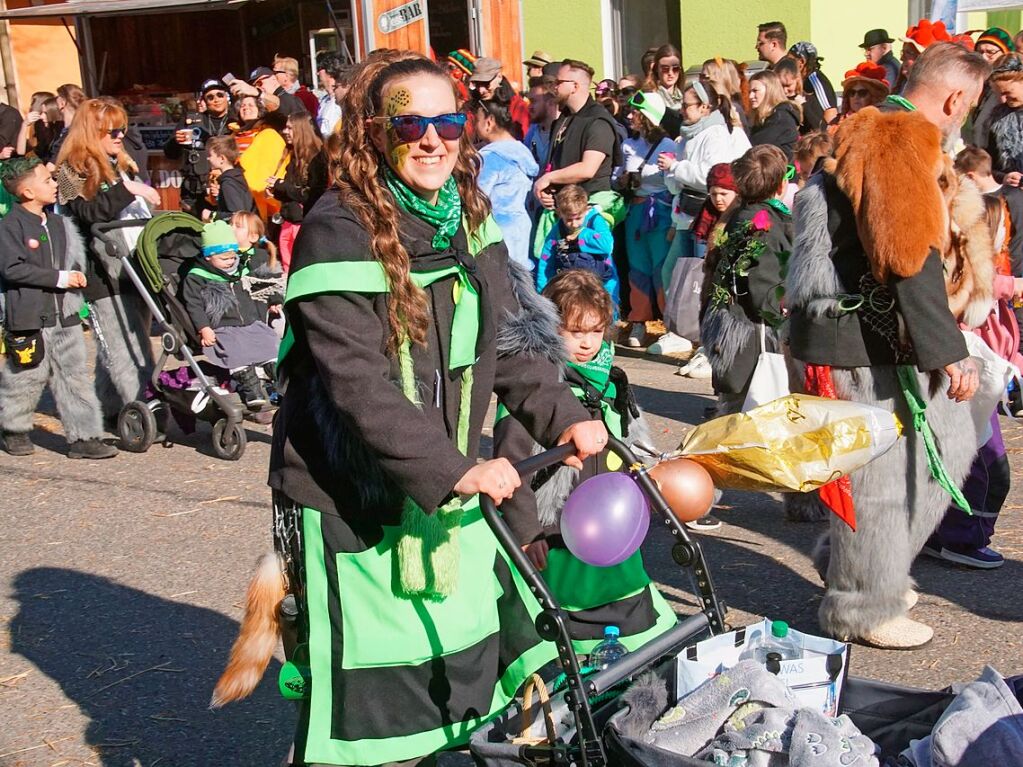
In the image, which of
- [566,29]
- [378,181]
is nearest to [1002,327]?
[378,181]

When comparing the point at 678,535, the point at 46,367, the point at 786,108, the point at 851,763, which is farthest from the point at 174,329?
the point at 851,763

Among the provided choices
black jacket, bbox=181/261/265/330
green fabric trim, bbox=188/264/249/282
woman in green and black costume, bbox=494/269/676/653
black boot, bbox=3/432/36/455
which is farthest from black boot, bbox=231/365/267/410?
woman in green and black costume, bbox=494/269/676/653

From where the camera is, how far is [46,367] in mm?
8016

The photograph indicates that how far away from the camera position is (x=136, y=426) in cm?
816

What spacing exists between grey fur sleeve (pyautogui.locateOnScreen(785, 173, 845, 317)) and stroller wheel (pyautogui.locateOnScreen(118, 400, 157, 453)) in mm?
5025

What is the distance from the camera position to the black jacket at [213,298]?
7910 mm

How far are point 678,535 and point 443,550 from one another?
1.83 feet

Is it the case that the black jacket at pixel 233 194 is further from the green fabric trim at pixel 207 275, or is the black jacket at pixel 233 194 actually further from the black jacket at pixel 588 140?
the black jacket at pixel 588 140

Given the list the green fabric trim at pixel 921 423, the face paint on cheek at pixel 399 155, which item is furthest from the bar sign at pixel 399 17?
the face paint on cheek at pixel 399 155

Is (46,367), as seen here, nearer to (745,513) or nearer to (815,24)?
(745,513)

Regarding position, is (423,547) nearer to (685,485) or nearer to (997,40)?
(685,485)

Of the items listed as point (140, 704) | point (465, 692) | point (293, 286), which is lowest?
point (140, 704)

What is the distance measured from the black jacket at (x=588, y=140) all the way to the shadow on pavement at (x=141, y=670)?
5421mm

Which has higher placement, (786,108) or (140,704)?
(786,108)
